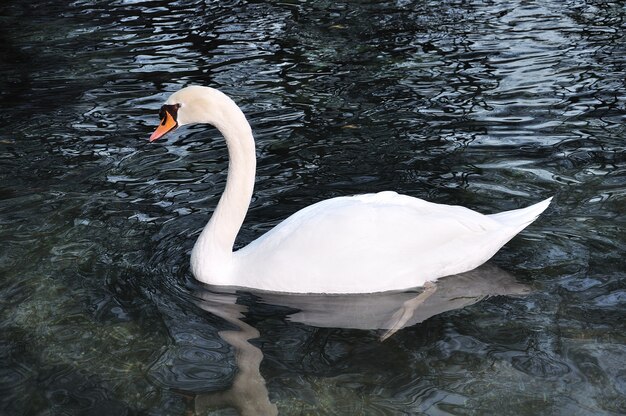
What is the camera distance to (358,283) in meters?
5.55

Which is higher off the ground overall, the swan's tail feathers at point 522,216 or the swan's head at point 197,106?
the swan's head at point 197,106

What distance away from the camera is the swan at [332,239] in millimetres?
5527

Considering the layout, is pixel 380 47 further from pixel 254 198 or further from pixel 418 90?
pixel 254 198

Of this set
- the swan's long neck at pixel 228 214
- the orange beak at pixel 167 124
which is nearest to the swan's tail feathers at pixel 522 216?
the swan's long neck at pixel 228 214

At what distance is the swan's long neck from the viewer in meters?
5.68

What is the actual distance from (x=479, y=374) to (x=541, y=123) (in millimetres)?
3859

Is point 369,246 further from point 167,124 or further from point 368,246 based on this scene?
point 167,124

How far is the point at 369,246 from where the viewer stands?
5.52 meters

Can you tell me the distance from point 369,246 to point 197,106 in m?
1.27

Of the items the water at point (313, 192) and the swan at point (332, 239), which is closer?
the water at point (313, 192)

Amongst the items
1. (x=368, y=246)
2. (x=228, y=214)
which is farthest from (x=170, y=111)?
(x=368, y=246)

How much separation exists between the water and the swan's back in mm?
121

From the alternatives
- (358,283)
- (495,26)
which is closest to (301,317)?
(358,283)

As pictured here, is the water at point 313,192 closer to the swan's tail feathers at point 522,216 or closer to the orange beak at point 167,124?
the swan's tail feathers at point 522,216
